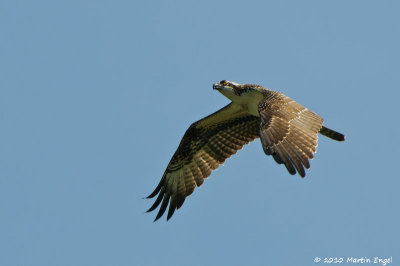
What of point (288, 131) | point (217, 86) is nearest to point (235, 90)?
point (217, 86)

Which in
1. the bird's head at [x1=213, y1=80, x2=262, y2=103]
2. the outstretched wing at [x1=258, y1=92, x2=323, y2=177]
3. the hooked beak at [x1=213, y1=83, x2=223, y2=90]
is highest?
the hooked beak at [x1=213, y1=83, x2=223, y2=90]

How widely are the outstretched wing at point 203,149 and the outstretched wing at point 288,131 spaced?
202 centimetres

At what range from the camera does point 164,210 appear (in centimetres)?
1672

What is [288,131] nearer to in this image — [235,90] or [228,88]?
[235,90]

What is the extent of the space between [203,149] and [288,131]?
3954 millimetres

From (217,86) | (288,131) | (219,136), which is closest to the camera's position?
(288,131)

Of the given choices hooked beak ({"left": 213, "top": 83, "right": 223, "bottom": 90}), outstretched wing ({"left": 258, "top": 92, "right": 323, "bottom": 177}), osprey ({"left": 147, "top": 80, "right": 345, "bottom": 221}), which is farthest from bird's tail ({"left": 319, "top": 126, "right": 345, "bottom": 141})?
hooked beak ({"left": 213, "top": 83, "right": 223, "bottom": 90})

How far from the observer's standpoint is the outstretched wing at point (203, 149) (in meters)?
16.9

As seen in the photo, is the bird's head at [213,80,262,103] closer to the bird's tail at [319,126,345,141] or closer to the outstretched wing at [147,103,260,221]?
the outstretched wing at [147,103,260,221]

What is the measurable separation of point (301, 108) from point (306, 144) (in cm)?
163

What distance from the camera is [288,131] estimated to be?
13727mm

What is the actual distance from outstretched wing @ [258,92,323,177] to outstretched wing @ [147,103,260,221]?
202 cm

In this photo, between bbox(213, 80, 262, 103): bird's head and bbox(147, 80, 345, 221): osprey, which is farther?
bbox(213, 80, 262, 103): bird's head

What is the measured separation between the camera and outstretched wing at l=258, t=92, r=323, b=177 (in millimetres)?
12961
